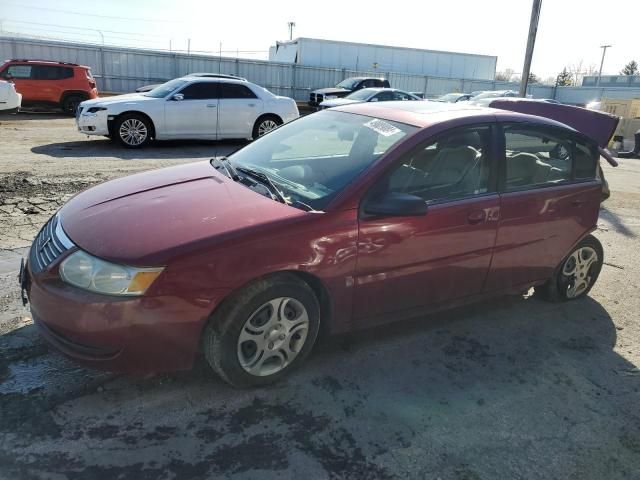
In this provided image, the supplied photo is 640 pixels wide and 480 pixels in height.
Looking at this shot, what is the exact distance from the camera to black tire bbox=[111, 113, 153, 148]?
10.7m

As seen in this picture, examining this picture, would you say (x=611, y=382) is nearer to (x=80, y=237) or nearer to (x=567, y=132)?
(x=567, y=132)

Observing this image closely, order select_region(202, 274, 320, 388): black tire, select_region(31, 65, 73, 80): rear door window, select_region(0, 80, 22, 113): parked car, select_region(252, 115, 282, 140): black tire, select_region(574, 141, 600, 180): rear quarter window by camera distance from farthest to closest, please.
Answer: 1. select_region(31, 65, 73, 80): rear door window
2. select_region(0, 80, 22, 113): parked car
3. select_region(252, 115, 282, 140): black tire
4. select_region(574, 141, 600, 180): rear quarter window
5. select_region(202, 274, 320, 388): black tire

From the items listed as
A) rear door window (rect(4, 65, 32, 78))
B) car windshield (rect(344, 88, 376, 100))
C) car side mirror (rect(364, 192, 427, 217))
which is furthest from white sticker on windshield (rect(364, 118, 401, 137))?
rear door window (rect(4, 65, 32, 78))

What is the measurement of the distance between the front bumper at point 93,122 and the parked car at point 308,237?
7741 millimetres

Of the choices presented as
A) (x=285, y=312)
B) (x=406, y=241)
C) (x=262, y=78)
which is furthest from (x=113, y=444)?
(x=262, y=78)

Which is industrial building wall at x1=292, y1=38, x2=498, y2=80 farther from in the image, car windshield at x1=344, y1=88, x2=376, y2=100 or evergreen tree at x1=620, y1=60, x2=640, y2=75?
evergreen tree at x1=620, y1=60, x2=640, y2=75

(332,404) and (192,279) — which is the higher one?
(192,279)

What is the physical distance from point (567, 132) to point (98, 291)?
141 inches

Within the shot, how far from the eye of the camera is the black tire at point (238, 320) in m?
2.70

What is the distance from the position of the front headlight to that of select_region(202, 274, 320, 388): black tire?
0.40 metres

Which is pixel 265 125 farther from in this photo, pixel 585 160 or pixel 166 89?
pixel 585 160

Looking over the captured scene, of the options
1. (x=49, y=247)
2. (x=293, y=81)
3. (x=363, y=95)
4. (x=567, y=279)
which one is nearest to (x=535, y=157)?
(x=567, y=279)

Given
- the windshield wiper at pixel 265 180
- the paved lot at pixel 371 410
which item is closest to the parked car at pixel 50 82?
the paved lot at pixel 371 410

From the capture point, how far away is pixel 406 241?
3166mm
